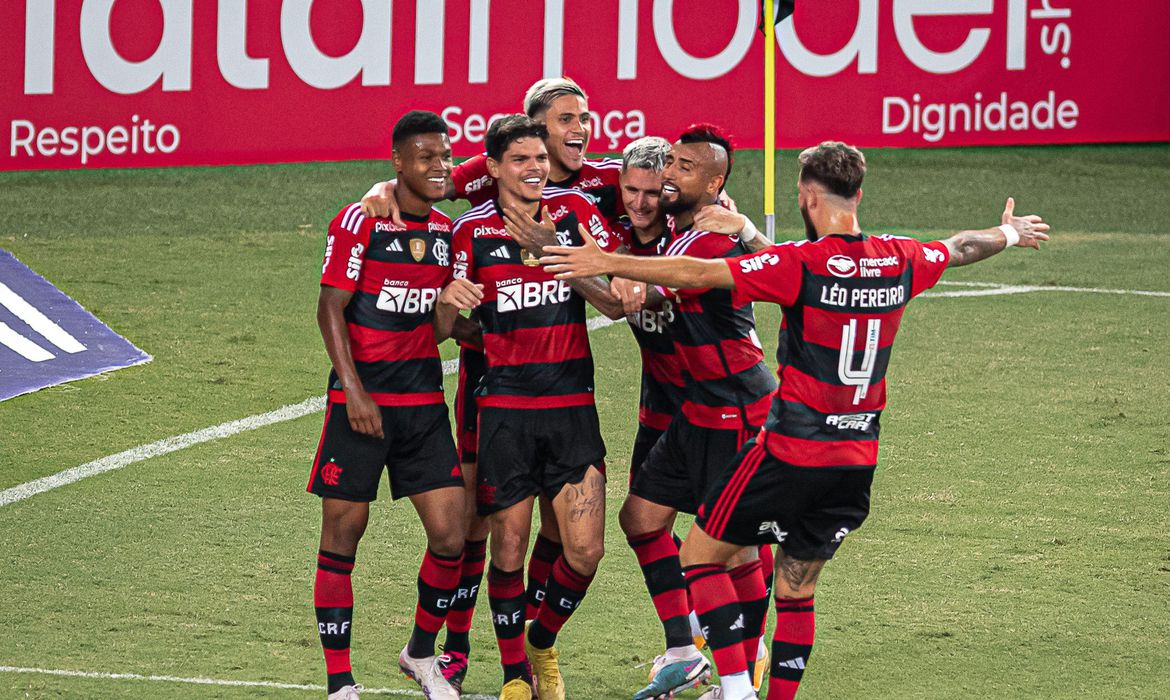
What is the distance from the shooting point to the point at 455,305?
616 cm

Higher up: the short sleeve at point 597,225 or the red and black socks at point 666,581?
the short sleeve at point 597,225

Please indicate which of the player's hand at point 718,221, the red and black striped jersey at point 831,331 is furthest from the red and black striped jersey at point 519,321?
the red and black striped jersey at point 831,331

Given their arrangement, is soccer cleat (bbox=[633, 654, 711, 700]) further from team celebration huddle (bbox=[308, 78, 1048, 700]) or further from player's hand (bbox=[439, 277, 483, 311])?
player's hand (bbox=[439, 277, 483, 311])

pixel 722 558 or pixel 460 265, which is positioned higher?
pixel 460 265

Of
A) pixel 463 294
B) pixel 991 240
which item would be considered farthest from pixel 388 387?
pixel 991 240

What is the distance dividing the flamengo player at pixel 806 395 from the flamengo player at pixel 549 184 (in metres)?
1.04

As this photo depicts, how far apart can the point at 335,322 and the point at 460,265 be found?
0.53 m

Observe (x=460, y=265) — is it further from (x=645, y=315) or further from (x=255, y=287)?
(x=255, y=287)

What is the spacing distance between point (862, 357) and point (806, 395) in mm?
224

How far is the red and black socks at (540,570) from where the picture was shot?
22.5 ft

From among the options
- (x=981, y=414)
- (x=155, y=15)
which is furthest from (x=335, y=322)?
(x=155, y=15)

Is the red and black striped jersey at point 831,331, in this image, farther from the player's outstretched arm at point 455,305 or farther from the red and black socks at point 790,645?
the player's outstretched arm at point 455,305

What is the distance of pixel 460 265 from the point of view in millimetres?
6379

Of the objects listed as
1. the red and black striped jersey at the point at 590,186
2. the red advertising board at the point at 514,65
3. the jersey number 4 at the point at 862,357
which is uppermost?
the red advertising board at the point at 514,65
